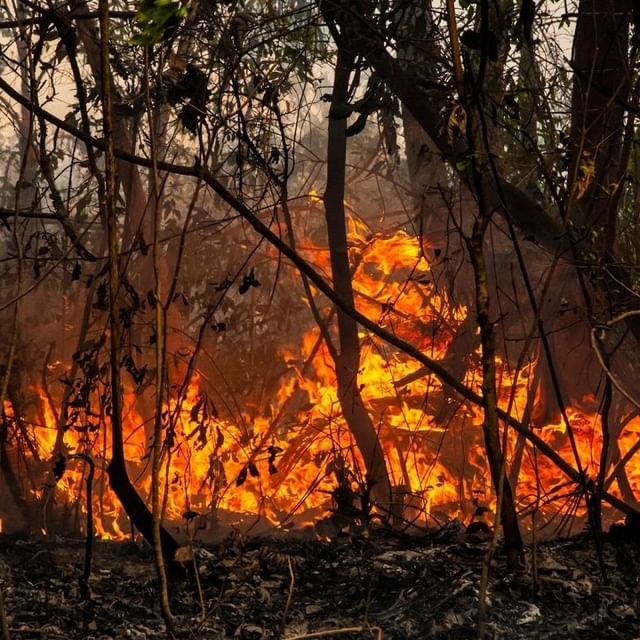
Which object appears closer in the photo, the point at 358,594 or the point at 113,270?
the point at 113,270

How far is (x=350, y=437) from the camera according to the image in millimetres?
4145

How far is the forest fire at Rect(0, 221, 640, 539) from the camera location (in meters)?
4.30

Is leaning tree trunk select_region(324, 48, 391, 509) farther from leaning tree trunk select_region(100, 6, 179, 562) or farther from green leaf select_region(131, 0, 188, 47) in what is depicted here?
green leaf select_region(131, 0, 188, 47)

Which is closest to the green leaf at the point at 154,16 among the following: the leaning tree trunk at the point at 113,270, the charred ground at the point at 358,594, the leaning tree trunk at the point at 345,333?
the leaning tree trunk at the point at 113,270

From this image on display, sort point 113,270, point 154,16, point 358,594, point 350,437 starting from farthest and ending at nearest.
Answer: point 350,437, point 358,594, point 113,270, point 154,16

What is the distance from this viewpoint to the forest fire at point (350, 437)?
4305 mm

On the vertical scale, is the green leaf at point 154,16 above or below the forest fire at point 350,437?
above

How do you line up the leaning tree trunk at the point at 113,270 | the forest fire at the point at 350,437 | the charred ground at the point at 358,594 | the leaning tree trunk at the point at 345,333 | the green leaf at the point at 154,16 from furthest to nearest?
the forest fire at the point at 350,437
the leaning tree trunk at the point at 345,333
the charred ground at the point at 358,594
the leaning tree trunk at the point at 113,270
the green leaf at the point at 154,16

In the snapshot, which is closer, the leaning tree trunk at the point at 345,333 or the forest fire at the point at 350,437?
the leaning tree trunk at the point at 345,333

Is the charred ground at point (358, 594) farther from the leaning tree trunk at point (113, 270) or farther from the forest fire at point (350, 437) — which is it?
the forest fire at point (350, 437)

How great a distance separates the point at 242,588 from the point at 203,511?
2.08m

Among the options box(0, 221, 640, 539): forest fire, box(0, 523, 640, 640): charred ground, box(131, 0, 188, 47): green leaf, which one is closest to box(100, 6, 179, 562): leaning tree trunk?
box(131, 0, 188, 47): green leaf

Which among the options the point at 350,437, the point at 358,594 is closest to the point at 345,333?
the point at 350,437

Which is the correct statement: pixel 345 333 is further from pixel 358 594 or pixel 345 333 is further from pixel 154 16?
pixel 154 16
